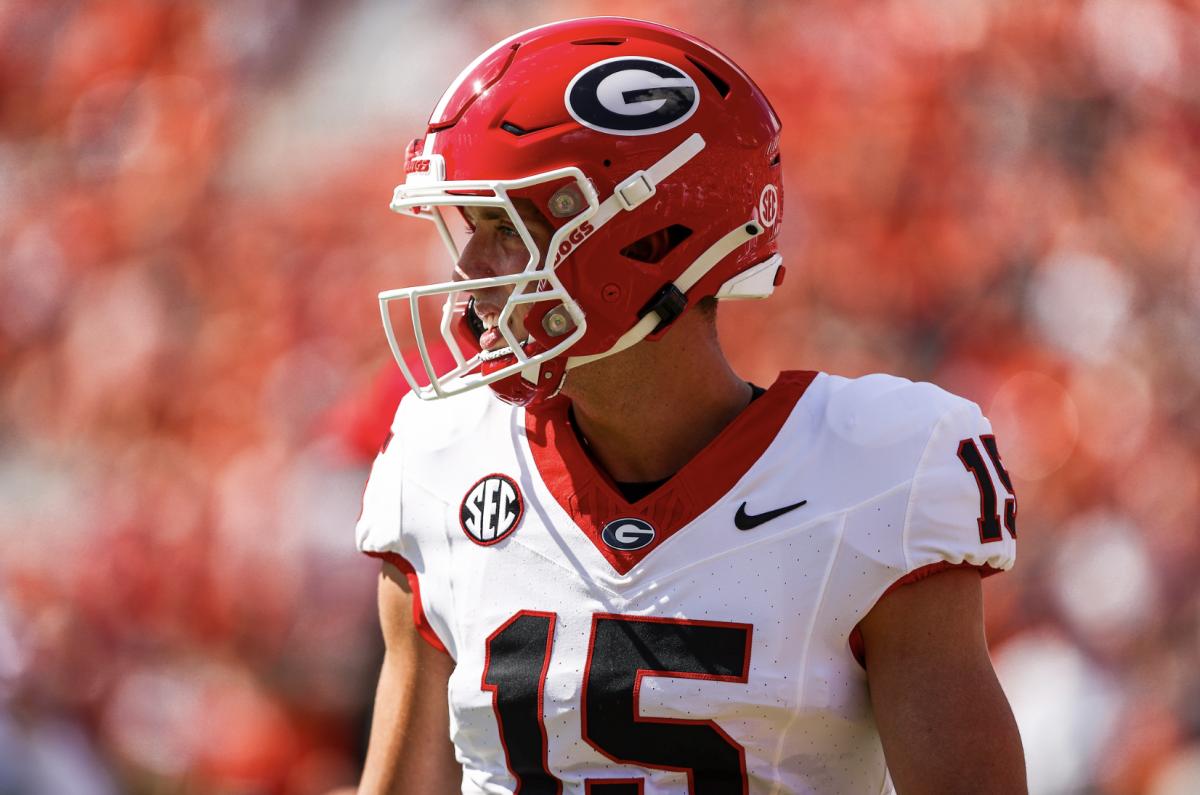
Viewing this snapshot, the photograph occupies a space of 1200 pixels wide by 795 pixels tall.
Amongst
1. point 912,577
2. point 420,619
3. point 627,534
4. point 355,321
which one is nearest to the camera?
point 912,577

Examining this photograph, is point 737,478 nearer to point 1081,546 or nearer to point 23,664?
point 1081,546

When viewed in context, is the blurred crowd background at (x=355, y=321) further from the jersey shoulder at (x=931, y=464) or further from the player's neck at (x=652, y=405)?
the jersey shoulder at (x=931, y=464)

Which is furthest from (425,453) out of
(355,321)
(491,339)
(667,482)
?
(355,321)

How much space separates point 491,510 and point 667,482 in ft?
0.65

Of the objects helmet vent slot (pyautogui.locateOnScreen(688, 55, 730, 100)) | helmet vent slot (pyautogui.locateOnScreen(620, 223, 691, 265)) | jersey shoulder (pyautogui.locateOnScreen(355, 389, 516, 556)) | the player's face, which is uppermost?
helmet vent slot (pyautogui.locateOnScreen(688, 55, 730, 100))

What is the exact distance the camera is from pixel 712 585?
4.57ft

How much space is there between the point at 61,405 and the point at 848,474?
3712 millimetres

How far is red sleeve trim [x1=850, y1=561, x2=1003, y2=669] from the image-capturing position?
4.38ft

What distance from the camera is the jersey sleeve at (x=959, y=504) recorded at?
1.34 meters

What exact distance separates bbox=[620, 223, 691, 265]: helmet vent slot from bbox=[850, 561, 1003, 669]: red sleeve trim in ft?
1.40

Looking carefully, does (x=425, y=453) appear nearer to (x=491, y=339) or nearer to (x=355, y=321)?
(x=491, y=339)

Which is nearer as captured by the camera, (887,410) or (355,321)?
(887,410)

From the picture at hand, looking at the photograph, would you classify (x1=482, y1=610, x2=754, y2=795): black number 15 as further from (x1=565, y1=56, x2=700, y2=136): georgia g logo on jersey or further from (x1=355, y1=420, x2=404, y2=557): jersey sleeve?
(x1=565, y1=56, x2=700, y2=136): georgia g logo on jersey

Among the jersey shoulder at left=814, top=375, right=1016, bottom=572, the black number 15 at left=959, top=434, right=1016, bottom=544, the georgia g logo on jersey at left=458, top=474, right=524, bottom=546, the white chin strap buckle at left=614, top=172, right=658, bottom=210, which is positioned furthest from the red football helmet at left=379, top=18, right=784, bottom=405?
the black number 15 at left=959, top=434, right=1016, bottom=544
